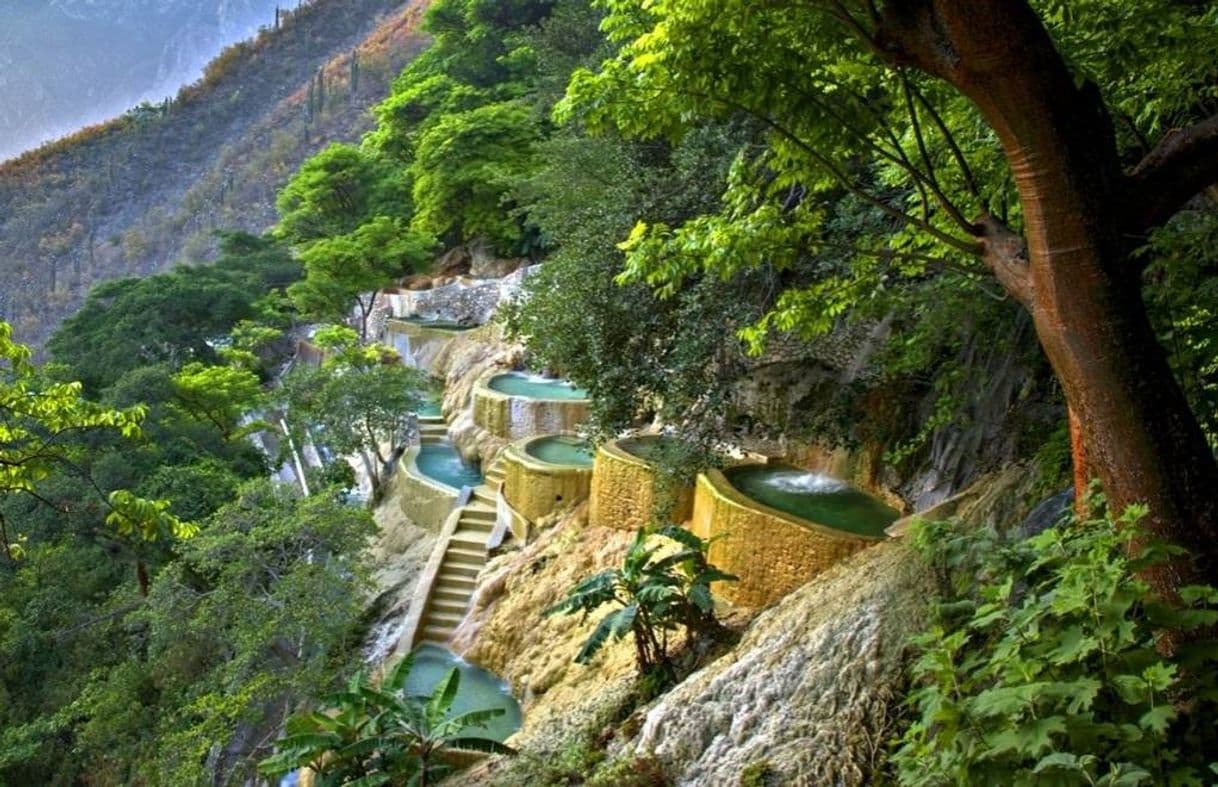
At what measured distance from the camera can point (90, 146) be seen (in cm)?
5262

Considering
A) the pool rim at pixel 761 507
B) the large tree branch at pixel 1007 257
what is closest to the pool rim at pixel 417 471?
the pool rim at pixel 761 507

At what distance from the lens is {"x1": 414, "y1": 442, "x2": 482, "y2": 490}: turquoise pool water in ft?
49.5

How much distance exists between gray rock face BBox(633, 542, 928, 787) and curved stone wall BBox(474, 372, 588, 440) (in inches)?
343

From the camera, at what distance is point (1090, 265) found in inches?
121

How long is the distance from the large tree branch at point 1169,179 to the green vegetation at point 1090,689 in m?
1.17

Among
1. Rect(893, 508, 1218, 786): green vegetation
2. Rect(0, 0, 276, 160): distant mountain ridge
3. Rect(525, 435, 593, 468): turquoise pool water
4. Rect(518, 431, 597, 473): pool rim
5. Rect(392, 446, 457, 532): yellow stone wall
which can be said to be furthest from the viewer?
Rect(0, 0, 276, 160): distant mountain ridge

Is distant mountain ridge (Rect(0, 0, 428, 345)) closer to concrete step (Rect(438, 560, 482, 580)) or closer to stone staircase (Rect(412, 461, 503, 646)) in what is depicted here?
stone staircase (Rect(412, 461, 503, 646))

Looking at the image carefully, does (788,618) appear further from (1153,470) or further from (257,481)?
(257,481)

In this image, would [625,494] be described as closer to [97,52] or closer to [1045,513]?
[1045,513]

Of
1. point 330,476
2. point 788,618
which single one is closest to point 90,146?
point 330,476

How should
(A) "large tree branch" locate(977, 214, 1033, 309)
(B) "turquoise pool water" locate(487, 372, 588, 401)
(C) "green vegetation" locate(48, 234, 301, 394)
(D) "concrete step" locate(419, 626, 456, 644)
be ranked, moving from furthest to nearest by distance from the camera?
1. (C) "green vegetation" locate(48, 234, 301, 394)
2. (B) "turquoise pool water" locate(487, 372, 588, 401)
3. (D) "concrete step" locate(419, 626, 456, 644)
4. (A) "large tree branch" locate(977, 214, 1033, 309)

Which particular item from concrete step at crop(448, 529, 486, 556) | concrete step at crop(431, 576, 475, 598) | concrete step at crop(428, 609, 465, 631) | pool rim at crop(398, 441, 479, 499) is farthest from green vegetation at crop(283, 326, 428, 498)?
concrete step at crop(428, 609, 465, 631)

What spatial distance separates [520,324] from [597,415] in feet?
6.51

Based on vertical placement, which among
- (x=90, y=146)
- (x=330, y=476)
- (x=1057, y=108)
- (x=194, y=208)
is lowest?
(x=330, y=476)
